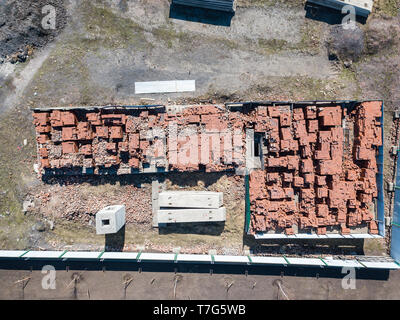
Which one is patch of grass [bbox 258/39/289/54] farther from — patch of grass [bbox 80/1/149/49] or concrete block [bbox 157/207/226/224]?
concrete block [bbox 157/207/226/224]

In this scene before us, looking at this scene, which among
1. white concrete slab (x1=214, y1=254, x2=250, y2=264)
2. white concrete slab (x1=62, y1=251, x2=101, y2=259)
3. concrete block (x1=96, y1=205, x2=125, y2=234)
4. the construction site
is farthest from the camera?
white concrete slab (x1=214, y1=254, x2=250, y2=264)

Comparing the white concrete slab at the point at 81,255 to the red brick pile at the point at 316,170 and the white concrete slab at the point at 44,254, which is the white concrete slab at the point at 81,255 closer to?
the white concrete slab at the point at 44,254

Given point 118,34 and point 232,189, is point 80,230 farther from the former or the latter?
point 118,34

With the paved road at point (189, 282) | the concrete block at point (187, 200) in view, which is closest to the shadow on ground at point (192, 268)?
the paved road at point (189, 282)

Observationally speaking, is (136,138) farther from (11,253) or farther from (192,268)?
(11,253)

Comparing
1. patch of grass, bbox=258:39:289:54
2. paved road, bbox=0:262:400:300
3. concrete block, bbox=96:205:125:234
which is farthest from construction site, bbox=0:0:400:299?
concrete block, bbox=96:205:125:234

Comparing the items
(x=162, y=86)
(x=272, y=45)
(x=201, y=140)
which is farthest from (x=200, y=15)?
(x=201, y=140)
